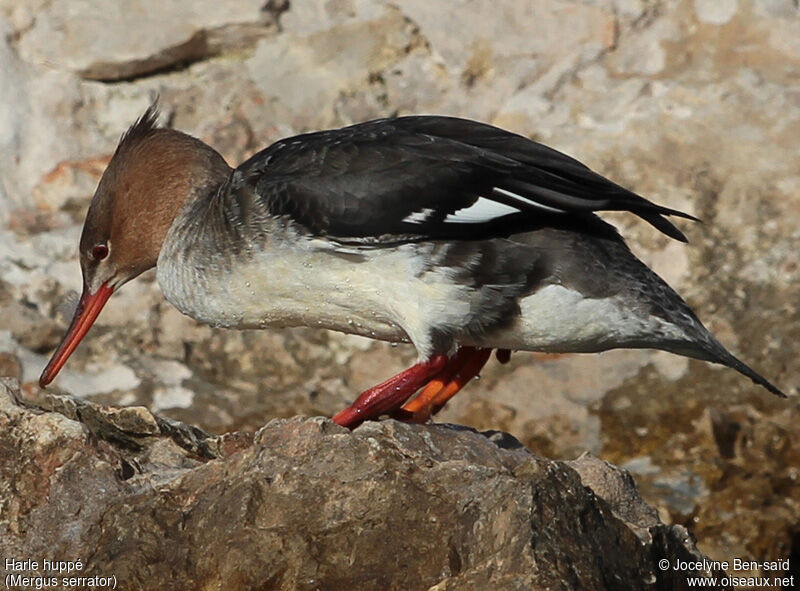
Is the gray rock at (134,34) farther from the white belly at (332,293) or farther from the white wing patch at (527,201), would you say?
the white wing patch at (527,201)

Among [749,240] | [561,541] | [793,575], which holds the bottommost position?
[793,575]

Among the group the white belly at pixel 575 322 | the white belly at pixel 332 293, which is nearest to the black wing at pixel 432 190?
the white belly at pixel 332 293

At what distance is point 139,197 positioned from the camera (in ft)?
19.1

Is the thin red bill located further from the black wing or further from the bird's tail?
the bird's tail

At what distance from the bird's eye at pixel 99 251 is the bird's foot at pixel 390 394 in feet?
4.86

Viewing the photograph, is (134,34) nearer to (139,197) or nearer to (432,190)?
(139,197)

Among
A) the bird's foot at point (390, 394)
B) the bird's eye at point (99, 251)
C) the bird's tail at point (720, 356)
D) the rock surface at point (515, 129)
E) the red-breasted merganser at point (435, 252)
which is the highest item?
the red-breasted merganser at point (435, 252)

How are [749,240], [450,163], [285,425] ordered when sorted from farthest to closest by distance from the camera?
[749,240] < [450,163] < [285,425]

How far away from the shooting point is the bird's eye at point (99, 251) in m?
5.85

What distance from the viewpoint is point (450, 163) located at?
5.08 m

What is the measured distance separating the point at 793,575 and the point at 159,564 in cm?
376

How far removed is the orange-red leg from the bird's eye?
1562 millimetres

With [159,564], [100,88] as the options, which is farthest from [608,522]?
[100,88]

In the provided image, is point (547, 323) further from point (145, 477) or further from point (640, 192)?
point (640, 192)
